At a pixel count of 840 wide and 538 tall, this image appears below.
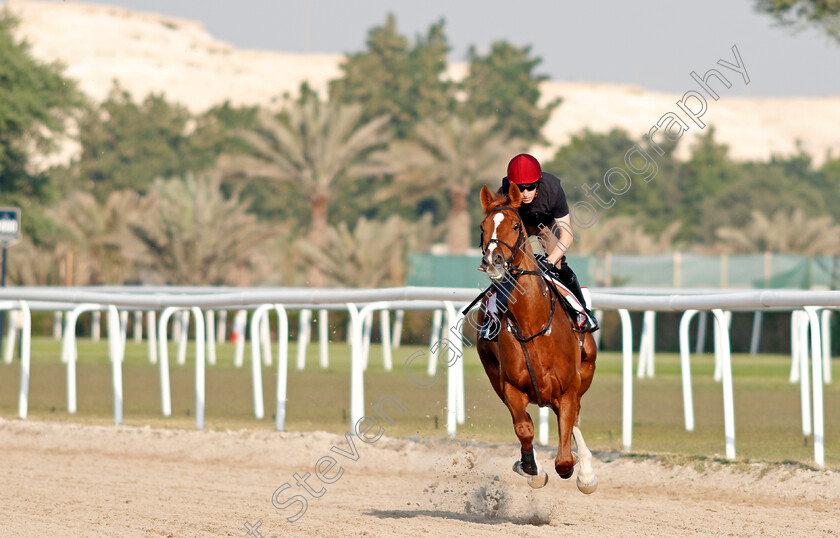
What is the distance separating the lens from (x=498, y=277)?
6031mm

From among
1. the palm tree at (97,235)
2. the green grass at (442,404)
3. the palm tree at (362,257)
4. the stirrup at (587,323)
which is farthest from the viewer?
the palm tree at (97,235)

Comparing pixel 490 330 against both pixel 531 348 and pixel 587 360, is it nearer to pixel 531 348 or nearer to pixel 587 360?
pixel 531 348

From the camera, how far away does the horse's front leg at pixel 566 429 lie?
6.64 metres

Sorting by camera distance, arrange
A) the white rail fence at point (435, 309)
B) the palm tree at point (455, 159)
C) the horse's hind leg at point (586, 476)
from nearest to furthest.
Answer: the horse's hind leg at point (586, 476) → the white rail fence at point (435, 309) → the palm tree at point (455, 159)

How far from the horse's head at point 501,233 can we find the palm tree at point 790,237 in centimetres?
3963

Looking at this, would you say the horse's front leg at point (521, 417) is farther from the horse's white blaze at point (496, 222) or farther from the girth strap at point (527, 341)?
the horse's white blaze at point (496, 222)

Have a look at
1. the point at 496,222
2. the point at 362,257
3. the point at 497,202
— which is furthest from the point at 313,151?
the point at 496,222

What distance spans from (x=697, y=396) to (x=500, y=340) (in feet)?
30.5

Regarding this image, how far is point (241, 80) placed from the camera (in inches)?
5674

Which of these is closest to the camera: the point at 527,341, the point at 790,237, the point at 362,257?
the point at 527,341

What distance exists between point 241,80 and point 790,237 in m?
107

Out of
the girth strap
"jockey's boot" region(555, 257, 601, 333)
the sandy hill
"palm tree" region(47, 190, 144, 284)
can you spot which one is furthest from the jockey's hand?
the sandy hill

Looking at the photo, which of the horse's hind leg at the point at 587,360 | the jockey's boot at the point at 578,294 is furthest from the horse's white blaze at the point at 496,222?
the horse's hind leg at the point at 587,360

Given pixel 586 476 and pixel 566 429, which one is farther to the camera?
pixel 586 476
